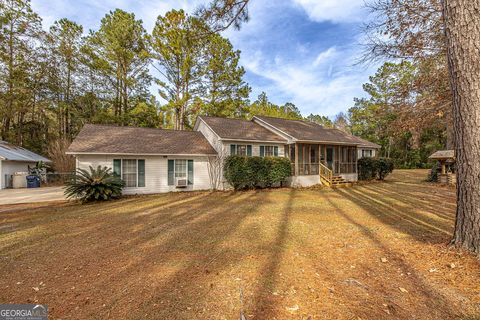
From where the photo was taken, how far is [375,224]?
6340 mm

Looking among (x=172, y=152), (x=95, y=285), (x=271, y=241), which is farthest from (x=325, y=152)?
(x=95, y=285)

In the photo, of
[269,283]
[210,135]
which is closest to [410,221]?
[269,283]

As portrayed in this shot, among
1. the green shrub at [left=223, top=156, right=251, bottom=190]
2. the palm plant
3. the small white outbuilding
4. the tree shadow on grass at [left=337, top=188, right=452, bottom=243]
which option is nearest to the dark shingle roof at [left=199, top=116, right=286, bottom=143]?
the green shrub at [left=223, top=156, right=251, bottom=190]

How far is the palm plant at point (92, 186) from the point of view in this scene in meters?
10.0

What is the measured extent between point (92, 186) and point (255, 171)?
8384 mm

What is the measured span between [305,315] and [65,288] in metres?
3.35

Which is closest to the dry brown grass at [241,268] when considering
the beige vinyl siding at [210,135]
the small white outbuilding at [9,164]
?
Result: the beige vinyl siding at [210,135]

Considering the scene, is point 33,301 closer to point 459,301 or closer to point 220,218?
point 220,218

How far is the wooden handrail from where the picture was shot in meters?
15.5

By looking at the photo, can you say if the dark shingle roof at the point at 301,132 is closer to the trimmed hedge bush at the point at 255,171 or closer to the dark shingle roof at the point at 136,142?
the trimmed hedge bush at the point at 255,171

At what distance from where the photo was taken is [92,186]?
10.2m

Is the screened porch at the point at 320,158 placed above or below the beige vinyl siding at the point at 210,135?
below

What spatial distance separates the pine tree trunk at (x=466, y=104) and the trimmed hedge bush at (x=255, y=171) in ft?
32.9

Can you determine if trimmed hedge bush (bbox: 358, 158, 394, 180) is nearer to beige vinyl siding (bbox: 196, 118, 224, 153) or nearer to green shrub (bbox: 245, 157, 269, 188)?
green shrub (bbox: 245, 157, 269, 188)
